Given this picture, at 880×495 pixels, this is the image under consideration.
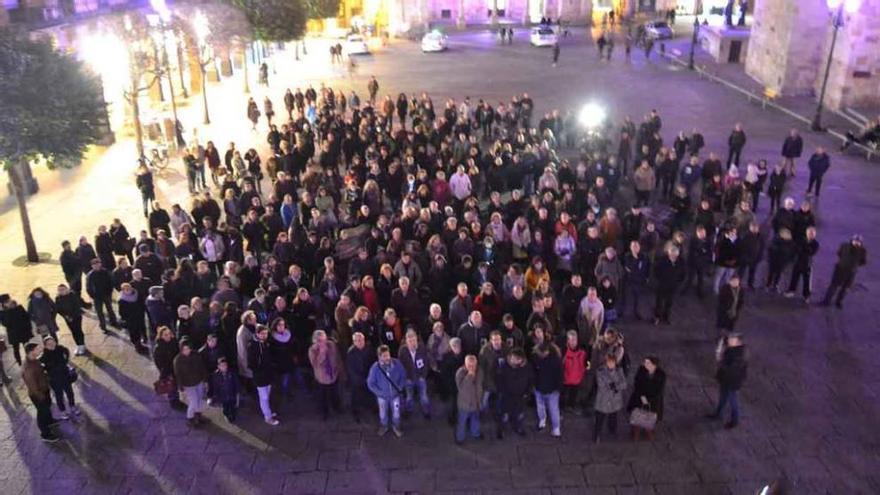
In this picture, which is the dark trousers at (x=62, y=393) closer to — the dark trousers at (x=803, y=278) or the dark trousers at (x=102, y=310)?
the dark trousers at (x=102, y=310)

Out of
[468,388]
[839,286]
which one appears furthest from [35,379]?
[839,286]

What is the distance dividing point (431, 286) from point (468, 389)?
272cm

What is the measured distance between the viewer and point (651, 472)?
8656 millimetres

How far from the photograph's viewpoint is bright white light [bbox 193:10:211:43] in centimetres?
2762

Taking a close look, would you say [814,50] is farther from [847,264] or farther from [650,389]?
[650,389]

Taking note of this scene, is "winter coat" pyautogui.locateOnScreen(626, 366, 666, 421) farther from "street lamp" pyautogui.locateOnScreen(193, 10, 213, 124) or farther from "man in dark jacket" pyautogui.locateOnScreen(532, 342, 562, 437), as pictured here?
"street lamp" pyautogui.locateOnScreen(193, 10, 213, 124)

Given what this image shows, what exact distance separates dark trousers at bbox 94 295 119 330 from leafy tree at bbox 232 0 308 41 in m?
26.1

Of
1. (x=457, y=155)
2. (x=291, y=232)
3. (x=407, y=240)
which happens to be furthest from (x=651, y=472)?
(x=457, y=155)

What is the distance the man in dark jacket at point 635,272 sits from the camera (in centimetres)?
1152

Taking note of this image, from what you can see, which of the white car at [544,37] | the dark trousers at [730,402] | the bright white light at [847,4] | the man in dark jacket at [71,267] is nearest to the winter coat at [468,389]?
the dark trousers at [730,402]

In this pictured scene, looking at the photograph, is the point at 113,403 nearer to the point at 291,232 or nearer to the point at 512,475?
the point at 291,232

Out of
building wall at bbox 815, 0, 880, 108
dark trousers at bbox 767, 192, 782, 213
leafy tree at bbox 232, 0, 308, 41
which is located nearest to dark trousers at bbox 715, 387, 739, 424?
dark trousers at bbox 767, 192, 782, 213

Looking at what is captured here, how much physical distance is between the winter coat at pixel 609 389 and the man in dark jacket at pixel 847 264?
553 centimetres

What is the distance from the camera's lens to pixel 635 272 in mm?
11641
